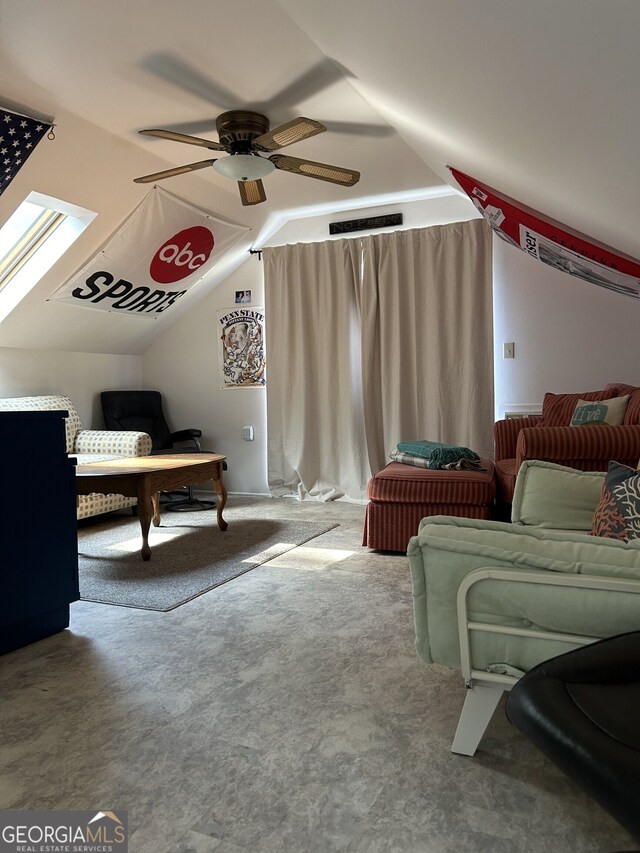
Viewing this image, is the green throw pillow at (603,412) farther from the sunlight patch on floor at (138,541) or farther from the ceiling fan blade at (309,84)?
the sunlight patch on floor at (138,541)

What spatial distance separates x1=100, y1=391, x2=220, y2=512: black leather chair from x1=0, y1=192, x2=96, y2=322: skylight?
1.25 metres

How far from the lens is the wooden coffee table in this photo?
3383 mm

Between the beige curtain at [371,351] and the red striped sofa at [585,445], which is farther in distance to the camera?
the beige curtain at [371,351]

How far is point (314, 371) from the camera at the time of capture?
212 inches

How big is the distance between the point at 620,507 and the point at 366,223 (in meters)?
3.86

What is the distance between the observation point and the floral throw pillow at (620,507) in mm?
1813

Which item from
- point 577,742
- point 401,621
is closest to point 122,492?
point 401,621

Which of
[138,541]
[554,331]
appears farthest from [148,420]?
[554,331]

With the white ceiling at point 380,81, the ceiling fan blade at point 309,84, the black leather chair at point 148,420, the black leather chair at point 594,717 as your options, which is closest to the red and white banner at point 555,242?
the white ceiling at point 380,81

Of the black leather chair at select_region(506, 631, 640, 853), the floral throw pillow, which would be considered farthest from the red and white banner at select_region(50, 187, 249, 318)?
the black leather chair at select_region(506, 631, 640, 853)

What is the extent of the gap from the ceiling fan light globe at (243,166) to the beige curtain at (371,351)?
6.17 ft

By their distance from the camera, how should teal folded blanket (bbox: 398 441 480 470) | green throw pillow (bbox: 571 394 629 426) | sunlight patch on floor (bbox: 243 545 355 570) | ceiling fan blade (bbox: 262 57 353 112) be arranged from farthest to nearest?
1. teal folded blanket (bbox: 398 441 480 470)
2. green throw pillow (bbox: 571 394 629 426)
3. sunlight patch on floor (bbox: 243 545 355 570)
4. ceiling fan blade (bbox: 262 57 353 112)

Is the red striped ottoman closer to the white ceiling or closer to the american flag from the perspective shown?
the white ceiling

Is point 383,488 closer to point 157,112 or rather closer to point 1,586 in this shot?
point 1,586
